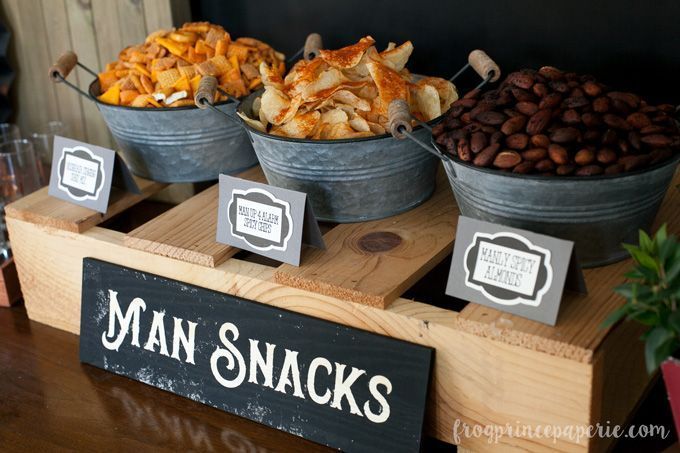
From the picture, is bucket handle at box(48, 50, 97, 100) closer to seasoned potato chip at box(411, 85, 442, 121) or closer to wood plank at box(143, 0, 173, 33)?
wood plank at box(143, 0, 173, 33)

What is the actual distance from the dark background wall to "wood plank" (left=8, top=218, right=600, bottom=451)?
0.53 metres

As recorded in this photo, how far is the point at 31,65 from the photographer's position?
2.00 meters

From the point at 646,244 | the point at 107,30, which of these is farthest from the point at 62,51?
the point at 646,244

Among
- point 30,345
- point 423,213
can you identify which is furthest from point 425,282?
point 30,345

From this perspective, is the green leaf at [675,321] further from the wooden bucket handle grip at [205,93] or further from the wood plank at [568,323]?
the wooden bucket handle grip at [205,93]

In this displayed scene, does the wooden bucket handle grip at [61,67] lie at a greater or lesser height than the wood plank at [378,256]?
greater

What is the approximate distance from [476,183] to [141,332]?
1.94 feet

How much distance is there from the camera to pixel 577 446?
3.31 ft

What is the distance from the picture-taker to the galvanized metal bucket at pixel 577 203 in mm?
1008

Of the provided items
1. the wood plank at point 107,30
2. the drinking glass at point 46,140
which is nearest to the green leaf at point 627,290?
the wood plank at point 107,30

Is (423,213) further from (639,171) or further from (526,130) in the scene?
(639,171)

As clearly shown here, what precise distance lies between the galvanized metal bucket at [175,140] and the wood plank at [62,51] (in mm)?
399

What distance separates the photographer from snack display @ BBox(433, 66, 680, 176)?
39.9 inches

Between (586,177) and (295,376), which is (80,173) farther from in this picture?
(586,177)
